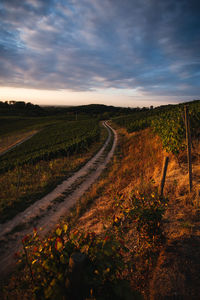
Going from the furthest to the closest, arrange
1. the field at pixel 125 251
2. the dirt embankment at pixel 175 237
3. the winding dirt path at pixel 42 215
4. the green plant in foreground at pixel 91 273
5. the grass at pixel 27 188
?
the grass at pixel 27 188
the winding dirt path at pixel 42 215
the dirt embankment at pixel 175 237
the field at pixel 125 251
the green plant in foreground at pixel 91 273

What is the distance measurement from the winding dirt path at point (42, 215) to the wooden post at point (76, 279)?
119 inches

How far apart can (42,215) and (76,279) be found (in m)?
5.37

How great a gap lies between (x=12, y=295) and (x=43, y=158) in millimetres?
14722

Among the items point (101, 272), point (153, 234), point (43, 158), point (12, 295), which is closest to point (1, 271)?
point (12, 295)

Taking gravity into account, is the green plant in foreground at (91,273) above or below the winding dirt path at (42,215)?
above

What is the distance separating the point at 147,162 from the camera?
440 inches

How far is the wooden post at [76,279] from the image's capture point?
2.15 m

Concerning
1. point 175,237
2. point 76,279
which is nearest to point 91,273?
point 76,279

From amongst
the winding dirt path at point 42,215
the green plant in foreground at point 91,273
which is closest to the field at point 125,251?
the green plant in foreground at point 91,273

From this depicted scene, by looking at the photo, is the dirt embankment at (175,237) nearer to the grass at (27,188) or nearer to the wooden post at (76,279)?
the wooden post at (76,279)

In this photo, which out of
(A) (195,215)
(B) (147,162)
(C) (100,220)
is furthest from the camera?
(B) (147,162)

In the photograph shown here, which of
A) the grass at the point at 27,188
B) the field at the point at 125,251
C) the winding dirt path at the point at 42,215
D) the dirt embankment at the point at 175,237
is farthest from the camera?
the grass at the point at 27,188

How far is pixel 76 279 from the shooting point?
2.20 meters

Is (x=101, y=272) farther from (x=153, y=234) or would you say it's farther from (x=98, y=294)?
(x=153, y=234)
